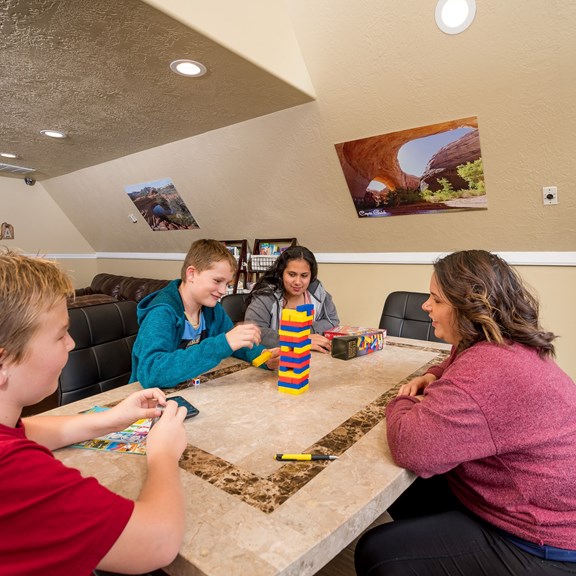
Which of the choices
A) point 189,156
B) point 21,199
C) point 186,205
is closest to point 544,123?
point 189,156

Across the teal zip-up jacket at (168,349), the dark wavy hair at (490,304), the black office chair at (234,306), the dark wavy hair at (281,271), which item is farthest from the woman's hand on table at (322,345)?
the black office chair at (234,306)

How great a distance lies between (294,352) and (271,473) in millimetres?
467

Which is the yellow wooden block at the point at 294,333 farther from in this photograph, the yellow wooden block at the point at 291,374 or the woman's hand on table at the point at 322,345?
the woman's hand on table at the point at 322,345

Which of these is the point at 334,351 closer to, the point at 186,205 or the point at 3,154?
the point at 186,205

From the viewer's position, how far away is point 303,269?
218cm

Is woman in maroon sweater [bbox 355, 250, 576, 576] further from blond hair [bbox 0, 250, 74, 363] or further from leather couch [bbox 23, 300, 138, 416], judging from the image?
leather couch [bbox 23, 300, 138, 416]

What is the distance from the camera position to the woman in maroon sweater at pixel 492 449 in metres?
0.84

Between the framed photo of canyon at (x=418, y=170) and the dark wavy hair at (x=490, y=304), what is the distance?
1732mm

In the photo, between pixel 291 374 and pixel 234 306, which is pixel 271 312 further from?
pixel 291 374

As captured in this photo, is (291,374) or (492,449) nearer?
(492,449)

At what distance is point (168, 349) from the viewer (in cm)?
130

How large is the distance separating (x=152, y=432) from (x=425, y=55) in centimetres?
234

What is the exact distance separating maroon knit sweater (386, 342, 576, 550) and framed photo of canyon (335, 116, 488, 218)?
78.8 inches

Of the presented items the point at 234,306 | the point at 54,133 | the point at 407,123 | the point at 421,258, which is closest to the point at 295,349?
the point at 234,306
